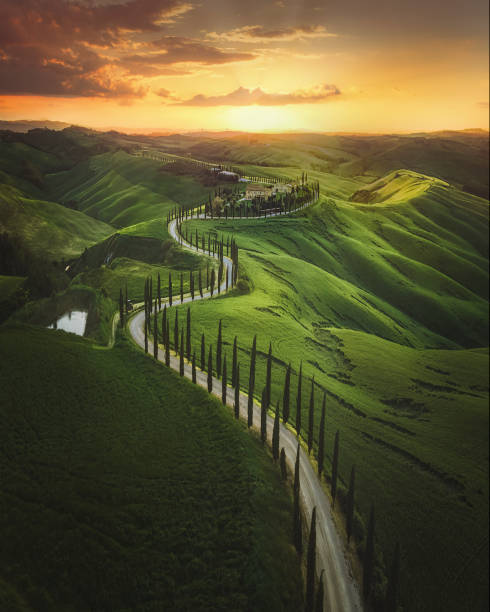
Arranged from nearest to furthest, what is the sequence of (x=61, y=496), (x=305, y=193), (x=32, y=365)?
(x=61, y=496), (x=32, y=365), (x=305, y=193)

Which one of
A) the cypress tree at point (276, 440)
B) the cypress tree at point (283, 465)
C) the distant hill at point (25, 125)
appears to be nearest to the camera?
the distant hill at point (25, 125)

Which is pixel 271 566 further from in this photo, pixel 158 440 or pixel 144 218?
pixel 144 218

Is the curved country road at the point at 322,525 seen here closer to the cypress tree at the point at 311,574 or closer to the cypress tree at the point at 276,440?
the cypress tree at the point at 276,440

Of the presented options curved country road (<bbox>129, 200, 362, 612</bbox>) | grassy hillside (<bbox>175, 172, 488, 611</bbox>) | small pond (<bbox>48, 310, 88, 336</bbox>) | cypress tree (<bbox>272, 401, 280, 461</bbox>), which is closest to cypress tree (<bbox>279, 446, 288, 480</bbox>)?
cypress tree (<bbox>272, 401, 280, 461</bbox>)

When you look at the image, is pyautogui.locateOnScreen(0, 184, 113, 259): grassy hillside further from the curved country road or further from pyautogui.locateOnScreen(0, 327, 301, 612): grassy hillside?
the curved country road

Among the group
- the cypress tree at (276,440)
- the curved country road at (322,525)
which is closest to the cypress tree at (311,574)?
the curved country road at (322,525)

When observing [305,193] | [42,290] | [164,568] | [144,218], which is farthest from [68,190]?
[164,568]
